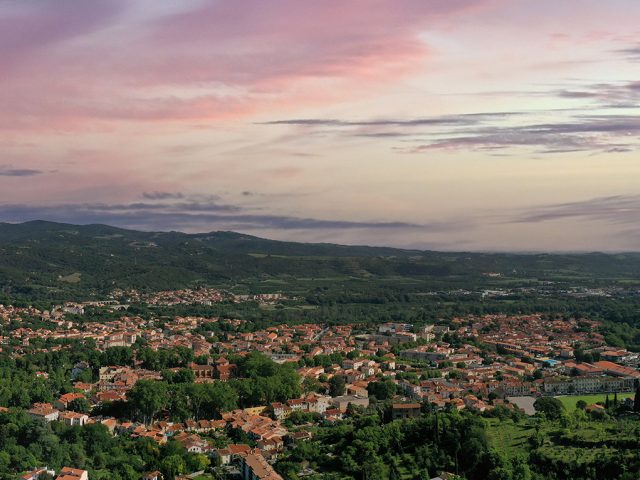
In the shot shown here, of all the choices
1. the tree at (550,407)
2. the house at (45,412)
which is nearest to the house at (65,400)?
the house at (45,412)

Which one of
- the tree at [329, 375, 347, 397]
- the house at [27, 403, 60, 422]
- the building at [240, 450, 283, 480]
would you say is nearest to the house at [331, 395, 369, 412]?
the tree at [329, 375, 347, 397]

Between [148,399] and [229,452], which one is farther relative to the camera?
[148,399]

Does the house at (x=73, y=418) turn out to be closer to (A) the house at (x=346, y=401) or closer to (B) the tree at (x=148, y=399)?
(B) the tree at (x=148, y=399)

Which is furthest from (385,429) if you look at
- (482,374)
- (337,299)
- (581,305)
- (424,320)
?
(337,299)

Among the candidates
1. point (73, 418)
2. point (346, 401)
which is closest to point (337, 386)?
point (346, 401)

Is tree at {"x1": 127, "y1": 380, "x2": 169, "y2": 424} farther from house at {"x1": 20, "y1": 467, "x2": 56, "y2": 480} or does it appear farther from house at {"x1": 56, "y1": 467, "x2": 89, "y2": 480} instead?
house at {"x1": 56, "y1": 467, "x2": 89, "y2": 480}

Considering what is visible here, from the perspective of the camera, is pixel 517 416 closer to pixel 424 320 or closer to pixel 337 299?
pixel 424 320

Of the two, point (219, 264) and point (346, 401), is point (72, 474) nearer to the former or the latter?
point (346, 401)
